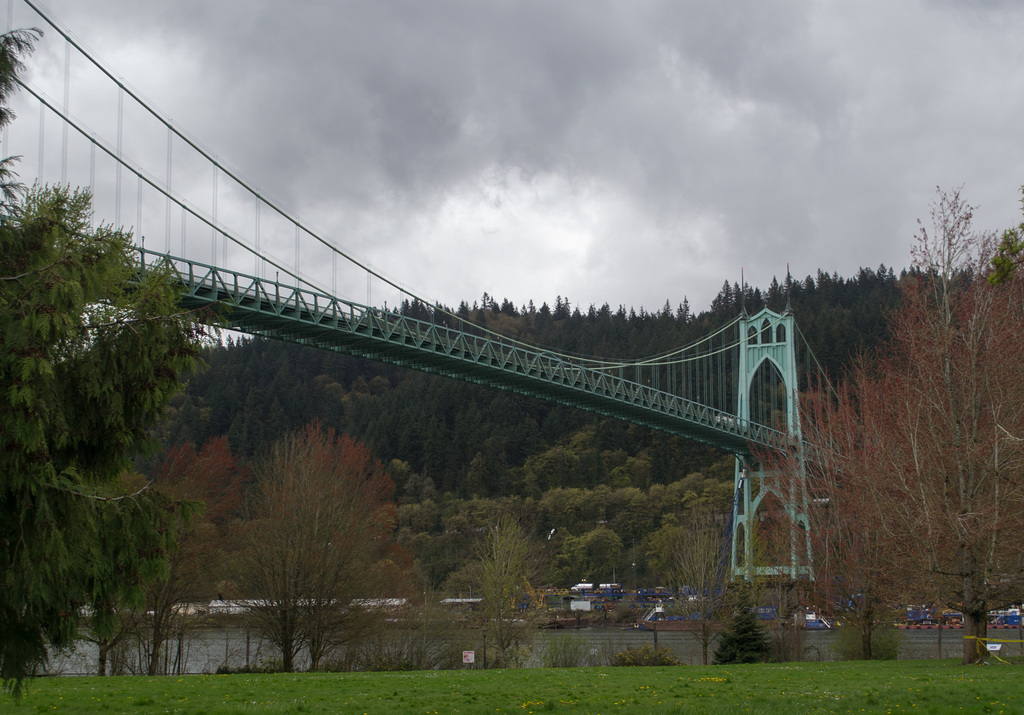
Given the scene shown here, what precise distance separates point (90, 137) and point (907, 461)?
19.0 metres

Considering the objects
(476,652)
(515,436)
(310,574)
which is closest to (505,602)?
(476,652)

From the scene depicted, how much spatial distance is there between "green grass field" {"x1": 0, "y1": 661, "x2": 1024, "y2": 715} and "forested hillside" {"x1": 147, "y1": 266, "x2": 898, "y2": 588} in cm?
3642

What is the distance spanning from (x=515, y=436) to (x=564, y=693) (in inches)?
2499

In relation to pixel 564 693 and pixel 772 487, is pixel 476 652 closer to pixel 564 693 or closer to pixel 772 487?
pixel 772 487

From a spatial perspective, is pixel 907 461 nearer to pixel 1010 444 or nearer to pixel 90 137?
pixel 1010 444

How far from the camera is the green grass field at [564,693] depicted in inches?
377

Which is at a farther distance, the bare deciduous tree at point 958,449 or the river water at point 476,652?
the river water at point 476,652

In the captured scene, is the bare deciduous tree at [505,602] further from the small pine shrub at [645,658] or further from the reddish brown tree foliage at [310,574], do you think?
the reddish brown tree foliage at [310,574]

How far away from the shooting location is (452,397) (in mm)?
80500

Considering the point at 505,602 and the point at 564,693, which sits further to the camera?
the point at 505,602

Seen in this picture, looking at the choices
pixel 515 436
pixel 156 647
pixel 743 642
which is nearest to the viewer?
pixel 743 642

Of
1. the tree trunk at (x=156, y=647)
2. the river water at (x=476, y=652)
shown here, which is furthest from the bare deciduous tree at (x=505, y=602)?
the tree trunk at (x=156, y=647)

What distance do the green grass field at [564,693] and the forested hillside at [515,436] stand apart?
119 feet

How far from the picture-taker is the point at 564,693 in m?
11.4
